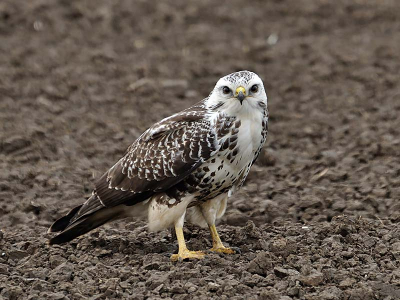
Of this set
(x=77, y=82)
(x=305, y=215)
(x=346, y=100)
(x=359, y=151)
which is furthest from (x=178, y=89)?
(x=305, y=215)

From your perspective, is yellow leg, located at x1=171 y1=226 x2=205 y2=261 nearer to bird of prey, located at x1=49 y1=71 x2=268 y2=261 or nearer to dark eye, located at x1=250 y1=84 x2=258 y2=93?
bird of prey, located at x1=49 y1=71 x2=268 y2=261

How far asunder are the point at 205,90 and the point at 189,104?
0.66 m

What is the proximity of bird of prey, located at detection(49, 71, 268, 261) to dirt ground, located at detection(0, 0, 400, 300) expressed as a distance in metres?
0.28

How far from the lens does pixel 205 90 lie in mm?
14062

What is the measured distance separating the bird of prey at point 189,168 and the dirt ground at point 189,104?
11.0 inches

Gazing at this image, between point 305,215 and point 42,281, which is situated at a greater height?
point 42,281

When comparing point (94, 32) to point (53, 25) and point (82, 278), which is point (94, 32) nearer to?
point (53, 25)

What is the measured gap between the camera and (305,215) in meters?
9.17

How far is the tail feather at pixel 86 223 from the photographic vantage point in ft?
26.3

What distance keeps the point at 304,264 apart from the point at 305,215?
186 centimetres

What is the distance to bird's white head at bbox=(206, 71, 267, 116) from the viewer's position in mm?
7480

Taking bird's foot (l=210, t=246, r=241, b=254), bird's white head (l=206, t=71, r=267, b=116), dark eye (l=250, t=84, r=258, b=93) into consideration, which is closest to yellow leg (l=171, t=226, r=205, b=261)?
bird's foot (l=210, t=246, r=241, b=254)

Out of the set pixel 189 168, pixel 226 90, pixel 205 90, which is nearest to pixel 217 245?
pixel 189 168

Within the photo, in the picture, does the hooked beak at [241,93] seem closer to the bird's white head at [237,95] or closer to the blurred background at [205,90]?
the bird's white head at [237,95]
